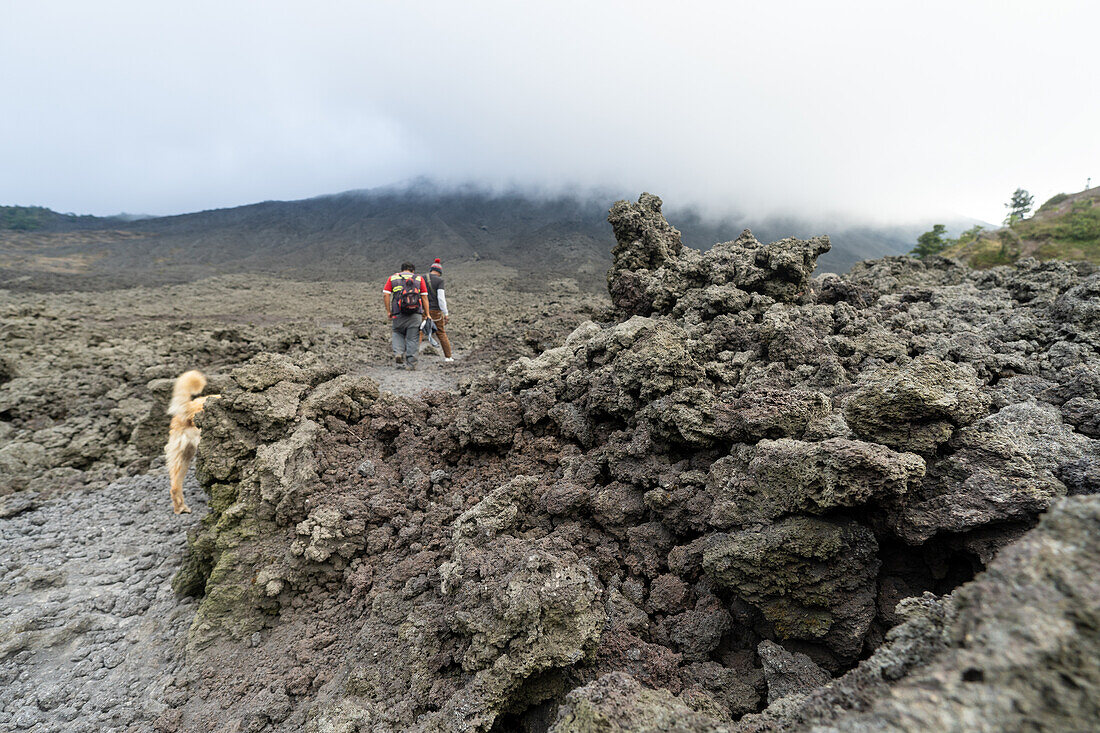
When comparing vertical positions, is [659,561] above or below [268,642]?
above

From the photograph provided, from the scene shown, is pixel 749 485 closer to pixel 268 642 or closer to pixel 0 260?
pixel 268 642

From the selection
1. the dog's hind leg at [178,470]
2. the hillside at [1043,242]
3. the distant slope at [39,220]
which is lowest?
the dog's hind leg at [178,470]

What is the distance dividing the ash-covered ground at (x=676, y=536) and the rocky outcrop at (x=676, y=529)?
1cm

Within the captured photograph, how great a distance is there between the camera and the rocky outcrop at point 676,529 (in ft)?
6.12

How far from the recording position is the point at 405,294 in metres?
8.13

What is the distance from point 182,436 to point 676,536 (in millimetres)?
5313

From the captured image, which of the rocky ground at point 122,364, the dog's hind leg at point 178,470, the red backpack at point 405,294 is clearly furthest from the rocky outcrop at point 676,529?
the red backpack at point 405,294

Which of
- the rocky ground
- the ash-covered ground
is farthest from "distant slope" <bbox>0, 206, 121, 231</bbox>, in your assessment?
the ash-covered ground

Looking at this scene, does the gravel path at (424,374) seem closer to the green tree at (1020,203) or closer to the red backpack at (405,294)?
the red backpack at (405,294)

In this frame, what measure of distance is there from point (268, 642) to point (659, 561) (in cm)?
291

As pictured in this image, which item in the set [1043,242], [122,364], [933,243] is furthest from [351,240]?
[1043,242]

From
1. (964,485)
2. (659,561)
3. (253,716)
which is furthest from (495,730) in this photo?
(964,485)

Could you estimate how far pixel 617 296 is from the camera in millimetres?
6672

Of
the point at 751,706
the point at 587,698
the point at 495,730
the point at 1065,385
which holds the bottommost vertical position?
the point at 495,730
